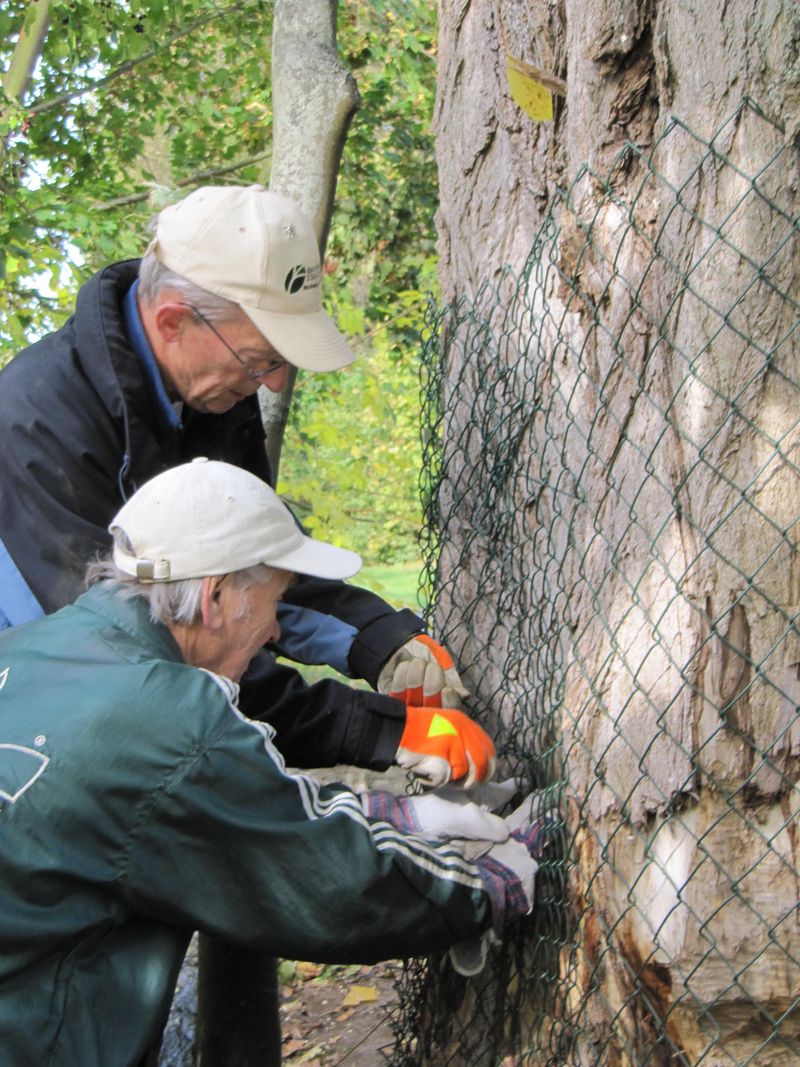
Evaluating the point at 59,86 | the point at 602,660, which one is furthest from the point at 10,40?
the point at 602,660

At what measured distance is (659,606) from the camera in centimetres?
233

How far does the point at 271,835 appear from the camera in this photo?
2035mm

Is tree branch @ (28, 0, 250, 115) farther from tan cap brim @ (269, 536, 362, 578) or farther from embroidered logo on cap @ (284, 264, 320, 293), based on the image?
tan cap brim @ (269, 536, 362, 578)

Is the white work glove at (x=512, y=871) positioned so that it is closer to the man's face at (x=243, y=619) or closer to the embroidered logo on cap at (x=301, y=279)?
the man's face at (x=243, y=619)

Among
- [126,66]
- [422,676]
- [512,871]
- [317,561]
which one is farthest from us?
[126,66]

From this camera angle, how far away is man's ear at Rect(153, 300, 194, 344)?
274 cm

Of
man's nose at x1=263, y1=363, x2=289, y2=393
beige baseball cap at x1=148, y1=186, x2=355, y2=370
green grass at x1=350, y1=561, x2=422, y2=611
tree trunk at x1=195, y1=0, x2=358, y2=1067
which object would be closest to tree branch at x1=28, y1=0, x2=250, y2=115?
tree trunk at x1=195, y1=0, x2=358, y2=1067

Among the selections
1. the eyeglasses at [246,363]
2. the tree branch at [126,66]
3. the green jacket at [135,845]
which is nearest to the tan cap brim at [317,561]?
the green jacket at [135,845]

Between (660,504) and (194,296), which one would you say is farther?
(194,296)

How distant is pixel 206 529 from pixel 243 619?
0.20 meters

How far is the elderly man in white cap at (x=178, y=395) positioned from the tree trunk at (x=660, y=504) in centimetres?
42

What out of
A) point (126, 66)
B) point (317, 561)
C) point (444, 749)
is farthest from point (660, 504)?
point (126, 66)

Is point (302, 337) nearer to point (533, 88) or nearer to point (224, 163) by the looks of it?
point (533, 88)

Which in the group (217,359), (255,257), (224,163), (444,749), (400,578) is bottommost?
(400,578)
